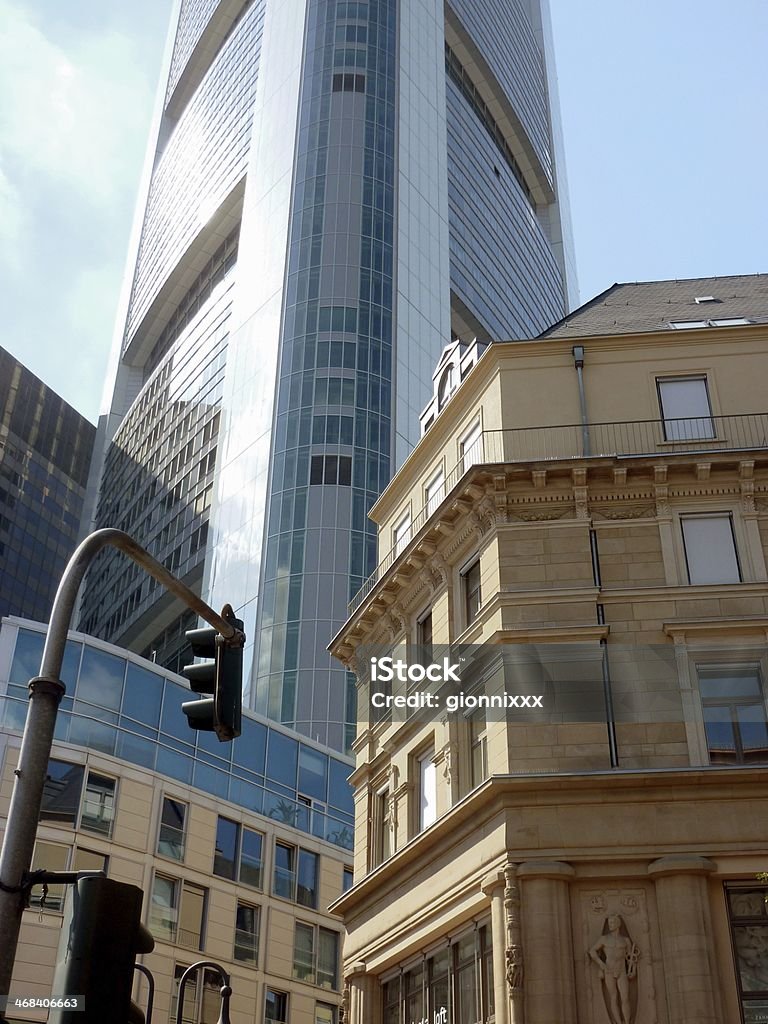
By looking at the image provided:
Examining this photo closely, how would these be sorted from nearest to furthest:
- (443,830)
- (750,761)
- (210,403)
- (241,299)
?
(750,761) < (443,830) < (241,299) < (210,403)

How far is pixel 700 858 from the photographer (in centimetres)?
2388

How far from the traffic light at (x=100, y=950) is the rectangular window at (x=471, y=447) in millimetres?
24885

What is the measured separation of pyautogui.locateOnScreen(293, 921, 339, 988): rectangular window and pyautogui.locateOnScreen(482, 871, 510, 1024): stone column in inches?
1055

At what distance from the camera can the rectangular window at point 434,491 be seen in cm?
3384

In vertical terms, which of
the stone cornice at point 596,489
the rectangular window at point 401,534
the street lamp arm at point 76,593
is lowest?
the street lamp arm at point 76,593

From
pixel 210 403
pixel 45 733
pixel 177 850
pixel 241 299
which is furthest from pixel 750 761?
pixel 210 403

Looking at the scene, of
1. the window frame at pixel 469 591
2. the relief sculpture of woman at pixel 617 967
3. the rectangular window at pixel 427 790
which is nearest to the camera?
the relief sculpture of woman at pixel 617 967

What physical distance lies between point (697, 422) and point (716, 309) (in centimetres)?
704

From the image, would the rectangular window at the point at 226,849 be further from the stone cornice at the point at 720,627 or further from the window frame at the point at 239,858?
the stone cornice at the point at 720,627

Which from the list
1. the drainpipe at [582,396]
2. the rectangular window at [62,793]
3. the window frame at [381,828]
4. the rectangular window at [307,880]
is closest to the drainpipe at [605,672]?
the drainpipe at [582,396]

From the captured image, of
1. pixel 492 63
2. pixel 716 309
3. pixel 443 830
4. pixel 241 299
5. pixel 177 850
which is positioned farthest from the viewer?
pixel 492 63

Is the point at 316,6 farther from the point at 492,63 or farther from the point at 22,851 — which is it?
the point at 22,851

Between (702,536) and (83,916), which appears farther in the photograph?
(702,536)

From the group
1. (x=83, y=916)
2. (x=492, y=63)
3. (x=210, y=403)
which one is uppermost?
(x=492, y=63)
